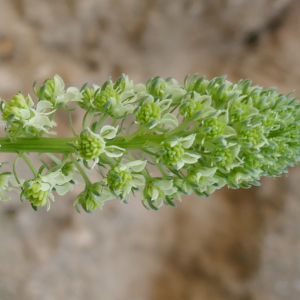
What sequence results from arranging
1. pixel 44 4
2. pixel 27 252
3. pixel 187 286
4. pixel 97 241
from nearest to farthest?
pixel 44 4
pixel 27 252
pixel 97 241
pixel 187 286

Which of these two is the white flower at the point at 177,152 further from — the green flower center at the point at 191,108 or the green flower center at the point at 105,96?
the green flower center at the point at 105,96

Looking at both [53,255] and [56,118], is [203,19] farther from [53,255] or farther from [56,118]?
[53,255]

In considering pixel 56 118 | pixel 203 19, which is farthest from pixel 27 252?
pixel 203 19

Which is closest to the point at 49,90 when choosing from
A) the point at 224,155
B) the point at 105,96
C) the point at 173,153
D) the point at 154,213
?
the point at 105,96

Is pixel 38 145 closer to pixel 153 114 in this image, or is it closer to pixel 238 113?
pixel 153 114

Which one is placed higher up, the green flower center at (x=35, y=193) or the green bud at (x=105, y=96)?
the green bud at (x=105, y=96)

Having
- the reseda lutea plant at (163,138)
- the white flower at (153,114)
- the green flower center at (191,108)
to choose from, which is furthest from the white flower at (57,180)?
the green flower center at (191,108)

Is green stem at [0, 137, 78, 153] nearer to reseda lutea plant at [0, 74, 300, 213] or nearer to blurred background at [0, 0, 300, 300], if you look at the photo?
reseda lutea plant at [0, 74, 300, 213]
